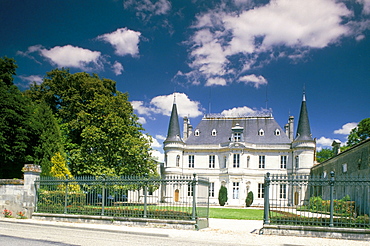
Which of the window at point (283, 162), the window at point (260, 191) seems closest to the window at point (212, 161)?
the window at point (260, 191)

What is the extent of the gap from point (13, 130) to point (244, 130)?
89.3 ft

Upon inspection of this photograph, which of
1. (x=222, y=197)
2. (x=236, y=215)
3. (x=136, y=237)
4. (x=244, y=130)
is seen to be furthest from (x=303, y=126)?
(x=136, y=237)

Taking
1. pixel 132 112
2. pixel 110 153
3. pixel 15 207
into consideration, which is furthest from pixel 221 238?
pixel 132 112

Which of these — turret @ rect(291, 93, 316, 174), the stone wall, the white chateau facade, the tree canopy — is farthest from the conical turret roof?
the stone wall

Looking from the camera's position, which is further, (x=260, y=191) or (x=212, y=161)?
(x=212, y=161)

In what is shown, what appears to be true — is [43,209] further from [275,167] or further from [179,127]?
[275,167]

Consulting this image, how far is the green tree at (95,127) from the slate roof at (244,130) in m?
14.5

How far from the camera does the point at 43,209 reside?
1480 centimetres

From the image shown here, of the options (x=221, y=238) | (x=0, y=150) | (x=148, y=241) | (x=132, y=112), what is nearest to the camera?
(x=148, y=241)

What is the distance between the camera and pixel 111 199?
44.9 feet

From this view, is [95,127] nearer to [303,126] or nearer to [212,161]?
[212,161]

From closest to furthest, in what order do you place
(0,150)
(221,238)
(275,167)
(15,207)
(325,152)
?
(221,238)
(15,207)
(0,150)
(275,167)
(325,152)

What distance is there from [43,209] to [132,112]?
15.4 metres

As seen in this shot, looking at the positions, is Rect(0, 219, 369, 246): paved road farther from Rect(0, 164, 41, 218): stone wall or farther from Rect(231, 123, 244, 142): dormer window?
Rect(231, 123, 244, 142): dormer window
